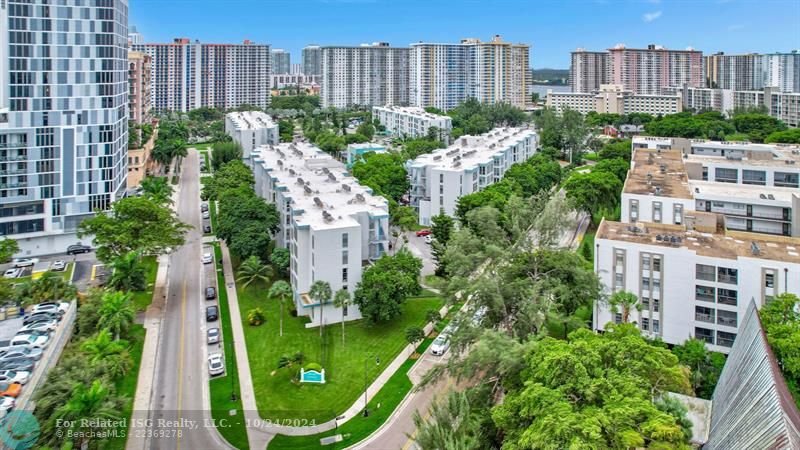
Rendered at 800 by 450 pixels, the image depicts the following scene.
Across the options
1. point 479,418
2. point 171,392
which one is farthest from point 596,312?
point 171,392

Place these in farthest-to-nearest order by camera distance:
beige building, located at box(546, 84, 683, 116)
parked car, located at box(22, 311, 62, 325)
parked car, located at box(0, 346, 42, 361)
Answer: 1. beige building, located at box(546, 84, 683, 116)
2. parked car, located at box(22, 311, 62, 325)
3. parked car, located at box(0, 346, 42, 361)

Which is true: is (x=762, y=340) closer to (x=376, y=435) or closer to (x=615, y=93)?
(x=376, y=435)

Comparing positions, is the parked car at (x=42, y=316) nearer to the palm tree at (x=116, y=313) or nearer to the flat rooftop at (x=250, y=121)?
the palm tree at (x=116, y=313)

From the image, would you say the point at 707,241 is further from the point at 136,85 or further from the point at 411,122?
the point at 136,85

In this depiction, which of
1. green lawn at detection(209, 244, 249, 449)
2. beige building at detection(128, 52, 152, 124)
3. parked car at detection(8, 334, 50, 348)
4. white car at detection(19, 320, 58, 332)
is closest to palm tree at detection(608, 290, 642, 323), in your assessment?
green lawn at detection(209, 244, 249, 449)

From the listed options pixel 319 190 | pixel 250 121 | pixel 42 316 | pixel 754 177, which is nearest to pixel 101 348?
pixel 42 316

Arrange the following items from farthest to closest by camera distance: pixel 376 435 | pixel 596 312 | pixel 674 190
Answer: pixel 674 190 < pixel 596 312 < pixel 376 435

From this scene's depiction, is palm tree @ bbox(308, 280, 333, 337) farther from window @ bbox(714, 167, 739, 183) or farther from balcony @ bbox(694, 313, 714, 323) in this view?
window @ bbox(714, 167, 739, 183)

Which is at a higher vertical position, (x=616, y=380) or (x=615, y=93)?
(x=615, y=93)
